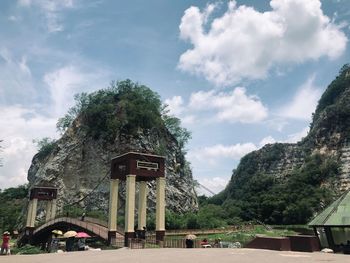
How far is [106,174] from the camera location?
6088 cm

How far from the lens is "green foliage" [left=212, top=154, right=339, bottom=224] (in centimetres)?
7006

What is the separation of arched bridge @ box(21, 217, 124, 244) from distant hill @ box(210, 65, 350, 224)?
42.7m

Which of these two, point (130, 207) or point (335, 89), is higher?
point (335, 89)

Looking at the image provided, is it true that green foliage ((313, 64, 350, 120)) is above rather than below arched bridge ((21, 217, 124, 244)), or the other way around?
above

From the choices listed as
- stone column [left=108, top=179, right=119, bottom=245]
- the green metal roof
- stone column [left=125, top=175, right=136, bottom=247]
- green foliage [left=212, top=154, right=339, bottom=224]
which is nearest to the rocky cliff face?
green foliage [left=212, top=154, right=339, bottom=224]

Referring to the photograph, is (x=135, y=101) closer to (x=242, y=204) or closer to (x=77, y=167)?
(x=77, y=167)

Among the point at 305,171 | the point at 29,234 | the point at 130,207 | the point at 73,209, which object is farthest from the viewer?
the point at 305,171

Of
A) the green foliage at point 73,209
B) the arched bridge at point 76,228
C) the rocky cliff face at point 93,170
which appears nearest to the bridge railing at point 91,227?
the arched bridge at point 76,228

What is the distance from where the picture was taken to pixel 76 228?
121ft

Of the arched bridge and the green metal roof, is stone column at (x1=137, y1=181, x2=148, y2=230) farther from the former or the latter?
the green metal roof

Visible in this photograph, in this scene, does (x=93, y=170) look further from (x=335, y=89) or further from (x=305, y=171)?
(x=335, y=89)

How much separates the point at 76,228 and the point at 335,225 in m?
26.4

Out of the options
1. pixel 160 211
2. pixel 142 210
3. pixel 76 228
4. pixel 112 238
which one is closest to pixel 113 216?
pixel 112 238

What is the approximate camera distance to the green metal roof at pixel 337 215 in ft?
62.1
